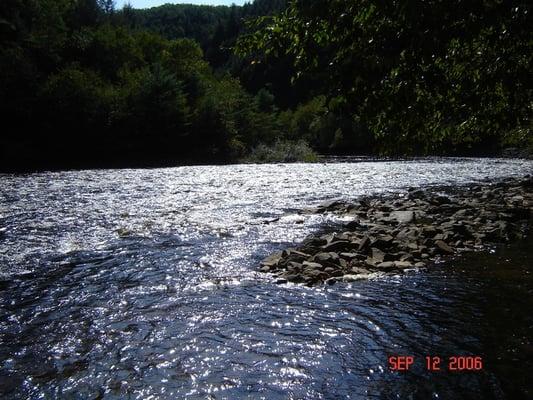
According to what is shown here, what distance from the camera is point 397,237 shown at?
45.0ft

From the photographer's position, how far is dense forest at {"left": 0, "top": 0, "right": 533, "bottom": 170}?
18.4ft

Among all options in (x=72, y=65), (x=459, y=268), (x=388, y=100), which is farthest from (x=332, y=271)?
(x=72, y=65)

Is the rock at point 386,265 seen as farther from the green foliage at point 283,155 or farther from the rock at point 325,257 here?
the green foliage at point 283,155

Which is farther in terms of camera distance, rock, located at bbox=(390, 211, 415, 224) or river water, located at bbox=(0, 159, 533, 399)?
rock, located at bbox=(390, 211, 415, 224)

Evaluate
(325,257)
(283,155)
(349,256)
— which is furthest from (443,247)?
(283,155)

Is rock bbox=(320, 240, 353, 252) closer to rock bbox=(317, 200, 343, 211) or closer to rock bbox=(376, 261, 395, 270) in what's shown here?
rock bbox=(376, 261, 395, 270)

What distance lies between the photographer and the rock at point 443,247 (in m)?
12.3

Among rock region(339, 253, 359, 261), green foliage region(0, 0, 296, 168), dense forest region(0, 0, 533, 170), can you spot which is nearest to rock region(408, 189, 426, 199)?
dense forest region(0, 0, 533, 170)

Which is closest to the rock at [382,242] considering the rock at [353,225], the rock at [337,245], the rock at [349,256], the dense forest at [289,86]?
the rock at [337,245]

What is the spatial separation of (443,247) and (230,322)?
7.12 meters
